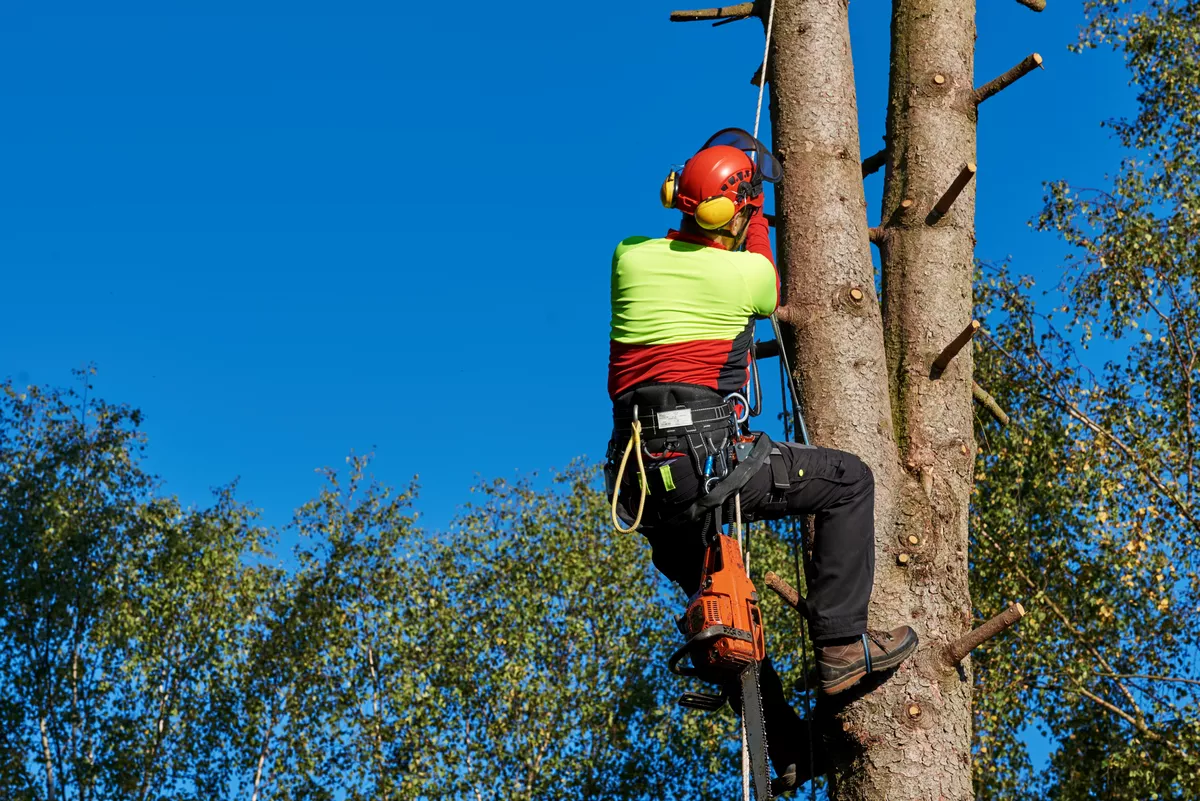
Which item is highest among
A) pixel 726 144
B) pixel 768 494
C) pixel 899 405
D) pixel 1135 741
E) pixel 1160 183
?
pixel 1160 183

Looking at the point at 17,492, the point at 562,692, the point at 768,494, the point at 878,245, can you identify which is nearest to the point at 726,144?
the point at 878,245

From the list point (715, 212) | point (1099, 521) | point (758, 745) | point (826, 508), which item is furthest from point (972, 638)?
point (1099, 521)

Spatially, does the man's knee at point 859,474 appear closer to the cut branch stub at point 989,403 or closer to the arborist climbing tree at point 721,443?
the arborist climbing tree at point 721,443

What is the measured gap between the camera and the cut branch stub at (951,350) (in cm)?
428

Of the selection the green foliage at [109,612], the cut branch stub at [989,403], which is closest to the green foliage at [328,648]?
the green foliage at [109,612]

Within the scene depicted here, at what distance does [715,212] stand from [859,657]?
1443mm

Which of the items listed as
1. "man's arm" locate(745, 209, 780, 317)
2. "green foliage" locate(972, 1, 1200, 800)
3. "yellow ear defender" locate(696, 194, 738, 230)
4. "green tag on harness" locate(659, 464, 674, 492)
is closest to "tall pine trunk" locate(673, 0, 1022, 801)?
"man's arm" locate(745, 209, 780, 317)

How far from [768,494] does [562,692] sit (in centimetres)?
1822

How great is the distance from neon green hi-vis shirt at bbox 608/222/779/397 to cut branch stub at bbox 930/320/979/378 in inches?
25.2

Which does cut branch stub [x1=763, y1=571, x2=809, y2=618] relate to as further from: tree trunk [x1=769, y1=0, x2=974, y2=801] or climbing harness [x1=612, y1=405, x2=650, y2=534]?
climbing harness [x1=612, y1=405, x2=650, y2=534]

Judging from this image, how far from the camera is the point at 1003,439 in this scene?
53.3 ft

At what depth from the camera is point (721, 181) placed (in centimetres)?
412

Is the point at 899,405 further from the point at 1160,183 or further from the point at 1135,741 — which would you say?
the point at 1160,183

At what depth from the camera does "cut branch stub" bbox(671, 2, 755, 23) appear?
5.10 m
